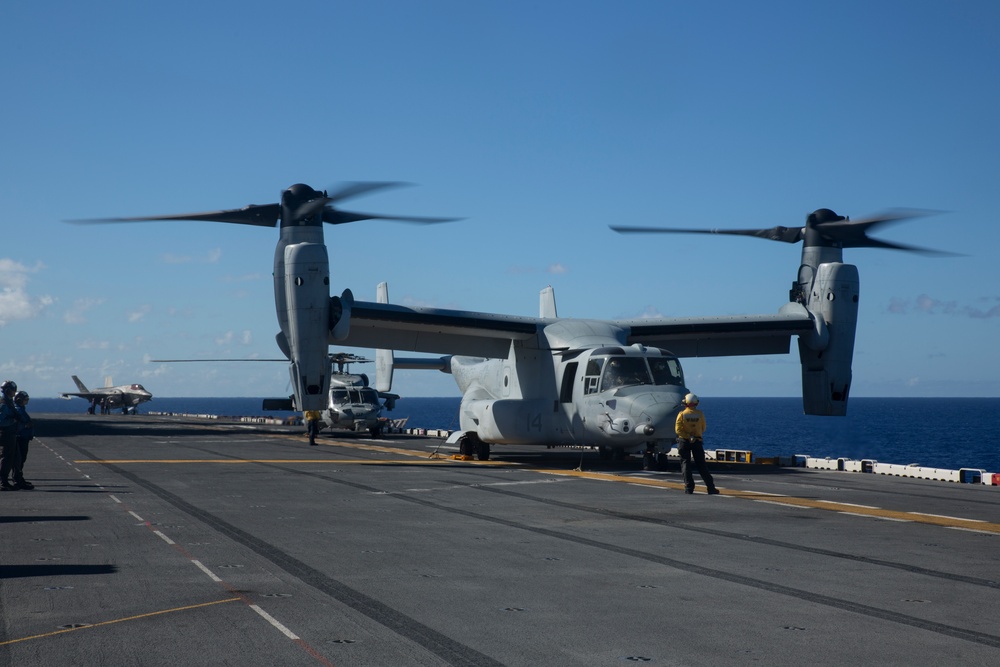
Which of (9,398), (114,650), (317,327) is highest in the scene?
(317,327)

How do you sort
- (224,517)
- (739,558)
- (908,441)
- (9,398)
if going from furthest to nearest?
(908,441) → (9,398) → (224,517) → (739,558)

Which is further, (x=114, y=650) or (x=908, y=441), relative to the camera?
(x=908, y=441)

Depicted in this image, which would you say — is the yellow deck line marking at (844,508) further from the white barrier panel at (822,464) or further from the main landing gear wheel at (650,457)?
the white barrier panel at (822,464)

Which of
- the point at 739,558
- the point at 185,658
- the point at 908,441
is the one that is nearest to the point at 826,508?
the point at 739,558

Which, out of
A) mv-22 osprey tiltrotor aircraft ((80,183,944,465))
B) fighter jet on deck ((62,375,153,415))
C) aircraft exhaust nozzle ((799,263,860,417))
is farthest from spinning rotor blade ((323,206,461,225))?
fighter jet on deck ((62,375,153,415))

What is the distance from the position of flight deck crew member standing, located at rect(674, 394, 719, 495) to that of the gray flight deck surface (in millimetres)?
475

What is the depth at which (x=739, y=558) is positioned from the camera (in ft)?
34.1

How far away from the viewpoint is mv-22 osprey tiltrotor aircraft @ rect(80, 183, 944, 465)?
22.8 meters

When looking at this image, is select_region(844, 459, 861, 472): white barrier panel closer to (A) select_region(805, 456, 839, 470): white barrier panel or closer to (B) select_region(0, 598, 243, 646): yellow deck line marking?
(A) select_region(805, 456, 839, 470): white barrier panel

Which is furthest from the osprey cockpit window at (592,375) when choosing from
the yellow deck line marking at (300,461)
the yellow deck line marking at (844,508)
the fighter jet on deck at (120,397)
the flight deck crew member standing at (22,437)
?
the fighter jet on deck at (120,397)

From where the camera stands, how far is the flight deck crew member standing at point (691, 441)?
677 inches

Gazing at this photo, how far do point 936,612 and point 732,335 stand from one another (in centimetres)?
2308

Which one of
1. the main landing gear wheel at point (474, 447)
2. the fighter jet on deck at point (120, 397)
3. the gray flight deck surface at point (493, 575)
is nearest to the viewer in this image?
the gray flight deck surface at point (493, 575)

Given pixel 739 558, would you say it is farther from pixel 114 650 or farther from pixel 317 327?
pixel 317 327
